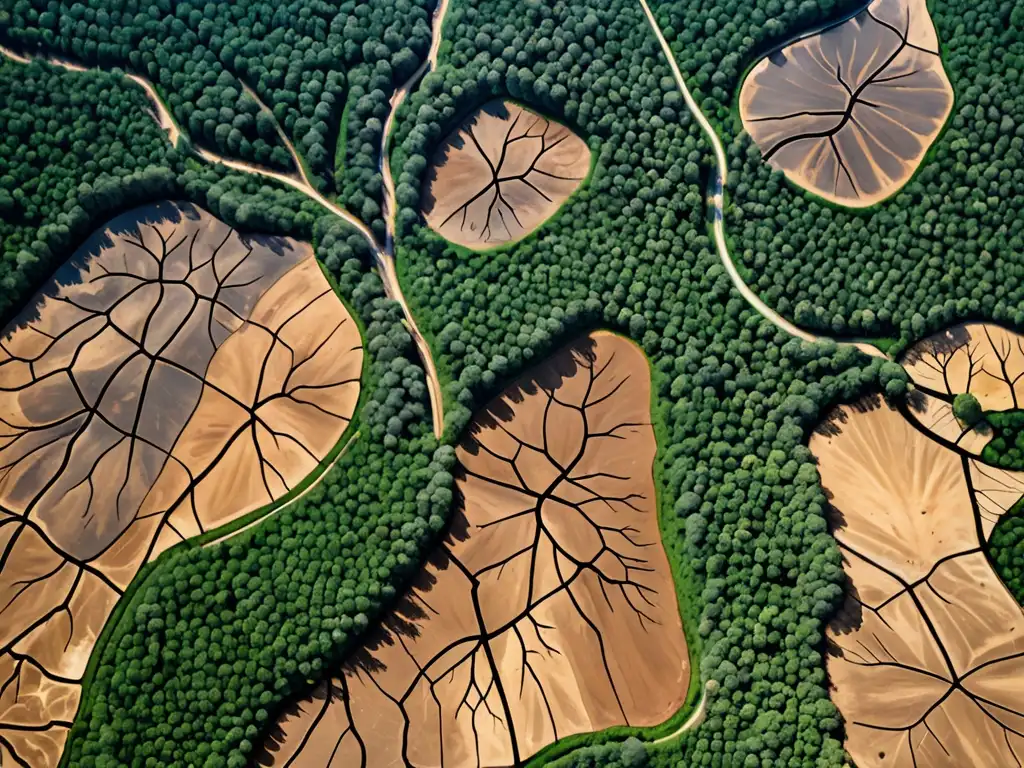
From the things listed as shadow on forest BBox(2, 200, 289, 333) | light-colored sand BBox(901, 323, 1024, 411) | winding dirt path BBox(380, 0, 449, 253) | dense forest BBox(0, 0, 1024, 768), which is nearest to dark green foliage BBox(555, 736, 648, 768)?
dense forest BBox(0, 0, 1024, 768)

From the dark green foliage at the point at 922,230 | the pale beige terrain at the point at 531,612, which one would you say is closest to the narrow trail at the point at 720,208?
the dark green foliage at the point at 922,230

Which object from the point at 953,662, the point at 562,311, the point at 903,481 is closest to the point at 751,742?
the point at 953,662

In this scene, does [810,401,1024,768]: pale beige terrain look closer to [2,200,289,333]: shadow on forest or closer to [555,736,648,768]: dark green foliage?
[555,736,648,768]: dark green foliage

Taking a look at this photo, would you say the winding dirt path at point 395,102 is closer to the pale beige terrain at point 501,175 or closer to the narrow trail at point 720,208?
the pale beige terrain at point 501,175

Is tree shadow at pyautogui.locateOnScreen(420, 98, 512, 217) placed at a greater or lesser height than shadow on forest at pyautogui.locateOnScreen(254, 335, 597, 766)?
greater

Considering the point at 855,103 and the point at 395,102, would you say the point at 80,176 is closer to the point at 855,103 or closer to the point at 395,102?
the point at 395,102

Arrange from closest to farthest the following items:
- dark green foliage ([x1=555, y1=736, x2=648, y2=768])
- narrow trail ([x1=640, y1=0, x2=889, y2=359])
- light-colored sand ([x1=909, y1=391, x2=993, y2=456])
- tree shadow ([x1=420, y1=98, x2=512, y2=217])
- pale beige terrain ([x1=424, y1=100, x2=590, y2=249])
→ 1. dark green foliage ([x1=555, y1=736, x2=648, y2=768])
2. light-colored sand ([x1=909, y1=391, x2=993, y2=456])
3. narrow trail ([x1=640, y1=0, x2=889, y2=359])
4. pale beige terrain ([x1=424, y1=100, x2=590, y2=249])
5. tree shadow ([x1=420, y1=98, x2=512, y2=217])
